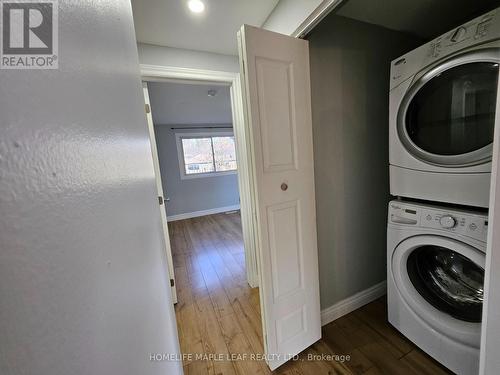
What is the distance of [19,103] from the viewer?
0.15m

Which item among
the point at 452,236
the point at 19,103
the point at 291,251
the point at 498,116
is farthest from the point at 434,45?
the point at 19,103

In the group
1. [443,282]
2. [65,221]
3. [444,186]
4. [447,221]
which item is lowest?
[443,282]

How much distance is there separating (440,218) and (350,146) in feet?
2.16

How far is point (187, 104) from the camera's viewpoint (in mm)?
3006

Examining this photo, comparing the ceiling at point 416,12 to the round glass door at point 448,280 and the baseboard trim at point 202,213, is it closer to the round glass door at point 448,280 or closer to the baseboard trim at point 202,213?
the round glass door at point 448,280

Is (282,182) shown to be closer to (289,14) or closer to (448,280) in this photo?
(289,14)

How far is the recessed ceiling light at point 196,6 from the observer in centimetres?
112

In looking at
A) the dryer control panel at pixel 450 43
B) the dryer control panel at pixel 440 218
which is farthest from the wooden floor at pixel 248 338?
the dryer control panel at pixel 450 43

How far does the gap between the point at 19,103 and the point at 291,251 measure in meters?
1.19

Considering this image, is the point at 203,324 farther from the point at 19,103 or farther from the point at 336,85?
the point at 336,85

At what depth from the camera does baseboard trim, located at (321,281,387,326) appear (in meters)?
1.51

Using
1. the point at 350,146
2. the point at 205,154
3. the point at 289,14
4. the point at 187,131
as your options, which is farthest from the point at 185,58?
the point at 205,154

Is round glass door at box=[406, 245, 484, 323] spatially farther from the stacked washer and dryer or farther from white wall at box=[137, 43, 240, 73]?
white wall at box=[137, 43, 240, 73]

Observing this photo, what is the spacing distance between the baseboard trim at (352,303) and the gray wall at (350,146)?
48 millimetres
